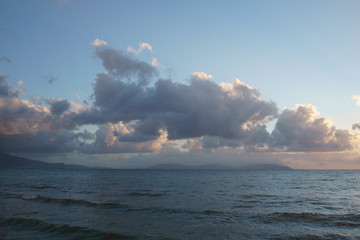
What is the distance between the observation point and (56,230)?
20.4 metres

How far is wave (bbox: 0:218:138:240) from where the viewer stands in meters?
18.8

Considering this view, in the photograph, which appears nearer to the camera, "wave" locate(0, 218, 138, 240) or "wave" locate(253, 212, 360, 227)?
"wave" locate(0, 218, 138, 240)

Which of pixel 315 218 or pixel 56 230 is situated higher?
pixel 56 230

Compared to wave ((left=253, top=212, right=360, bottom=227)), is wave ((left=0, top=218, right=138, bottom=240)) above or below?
above

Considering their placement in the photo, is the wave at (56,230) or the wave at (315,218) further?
the wave at (315,218)

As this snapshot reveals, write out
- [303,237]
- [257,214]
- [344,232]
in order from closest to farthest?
1. [303,237]
2. [344,232]
3. [257,214]

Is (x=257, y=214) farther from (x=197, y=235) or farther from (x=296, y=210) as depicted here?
(x=197, y=235)

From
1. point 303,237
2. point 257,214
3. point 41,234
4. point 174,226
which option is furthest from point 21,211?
point 303,237

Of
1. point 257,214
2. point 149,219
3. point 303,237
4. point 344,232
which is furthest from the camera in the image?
point 257,214

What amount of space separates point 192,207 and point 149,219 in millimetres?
8177

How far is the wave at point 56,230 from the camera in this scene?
1884 cm

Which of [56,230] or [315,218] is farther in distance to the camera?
[315,218]

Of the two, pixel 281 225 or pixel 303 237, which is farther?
pixel 281 225

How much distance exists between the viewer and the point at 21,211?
2750 centimetres
